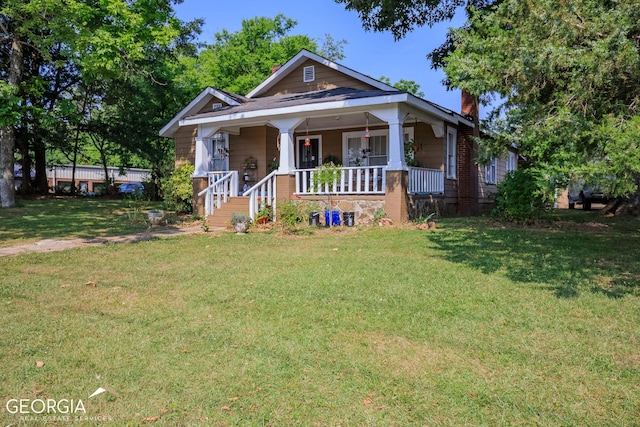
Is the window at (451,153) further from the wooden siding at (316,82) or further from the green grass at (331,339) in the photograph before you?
the green grass at (331,339)

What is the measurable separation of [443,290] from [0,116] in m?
14.2

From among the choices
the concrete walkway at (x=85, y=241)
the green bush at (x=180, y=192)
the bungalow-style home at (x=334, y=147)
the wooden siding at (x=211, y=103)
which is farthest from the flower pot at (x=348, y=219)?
the wooden siding at (x=211, y=103)

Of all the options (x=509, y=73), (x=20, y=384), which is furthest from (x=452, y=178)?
(x=20, y=384)

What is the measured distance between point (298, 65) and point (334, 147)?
3369 mm

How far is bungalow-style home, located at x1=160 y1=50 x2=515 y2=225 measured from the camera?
37.8 feet

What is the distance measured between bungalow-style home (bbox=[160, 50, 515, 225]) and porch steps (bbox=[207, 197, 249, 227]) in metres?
0.04

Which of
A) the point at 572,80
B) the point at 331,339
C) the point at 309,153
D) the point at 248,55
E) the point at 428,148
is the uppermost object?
the point at 248,55

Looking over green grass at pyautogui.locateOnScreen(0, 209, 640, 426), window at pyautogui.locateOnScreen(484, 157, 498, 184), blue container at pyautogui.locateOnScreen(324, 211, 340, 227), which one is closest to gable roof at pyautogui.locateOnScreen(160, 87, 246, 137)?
blue container at pyautogui.locateOnScreen(324, 211, 340, 227)

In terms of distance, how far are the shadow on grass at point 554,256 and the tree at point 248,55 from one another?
23558 millimetres

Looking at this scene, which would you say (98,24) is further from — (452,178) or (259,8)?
(259,8)

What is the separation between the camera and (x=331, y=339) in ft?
12.4

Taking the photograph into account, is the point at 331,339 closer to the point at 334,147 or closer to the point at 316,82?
the point at 334,147

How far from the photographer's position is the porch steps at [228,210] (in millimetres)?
12453

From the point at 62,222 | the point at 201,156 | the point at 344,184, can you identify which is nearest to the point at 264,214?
the point at 344,184
